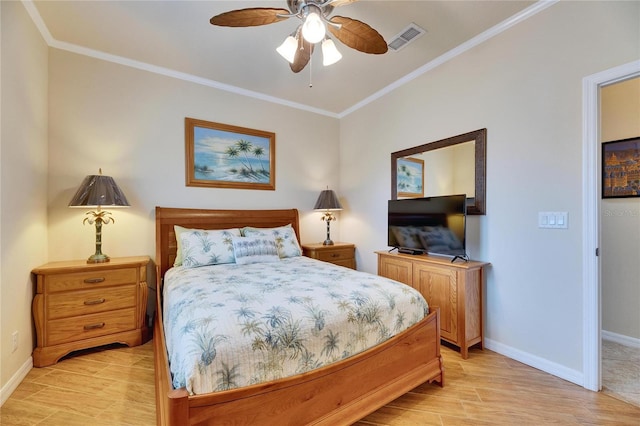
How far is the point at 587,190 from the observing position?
1928mm

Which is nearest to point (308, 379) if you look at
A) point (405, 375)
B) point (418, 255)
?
point (405, 375)

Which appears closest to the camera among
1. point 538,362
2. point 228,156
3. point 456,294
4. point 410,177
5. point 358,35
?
point 358,35

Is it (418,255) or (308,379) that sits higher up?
(418,255)

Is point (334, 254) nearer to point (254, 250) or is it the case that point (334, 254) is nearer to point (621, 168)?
point (254, 250)

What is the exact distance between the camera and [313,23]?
65.4 inches

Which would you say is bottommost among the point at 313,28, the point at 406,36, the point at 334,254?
the point at 334,254

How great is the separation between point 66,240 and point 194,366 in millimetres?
2481

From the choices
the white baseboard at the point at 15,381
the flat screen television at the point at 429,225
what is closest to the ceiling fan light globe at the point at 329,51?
the flat screen television at the point at 429,225

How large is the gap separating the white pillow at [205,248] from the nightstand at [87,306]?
0.39 meters

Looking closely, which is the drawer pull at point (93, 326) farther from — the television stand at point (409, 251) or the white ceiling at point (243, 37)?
the television stand at point (409, 251)

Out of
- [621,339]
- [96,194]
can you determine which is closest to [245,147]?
[96,194]

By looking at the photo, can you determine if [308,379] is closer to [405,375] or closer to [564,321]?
[405,375]

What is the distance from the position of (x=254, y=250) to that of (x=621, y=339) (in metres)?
3.57

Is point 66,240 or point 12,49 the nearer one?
point 12,49
